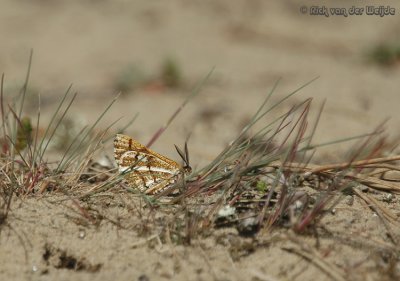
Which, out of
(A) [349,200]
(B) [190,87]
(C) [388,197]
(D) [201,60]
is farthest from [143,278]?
(D) [201,60]

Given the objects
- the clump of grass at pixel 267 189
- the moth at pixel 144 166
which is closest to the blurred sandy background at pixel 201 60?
the moth at pixel 144 166

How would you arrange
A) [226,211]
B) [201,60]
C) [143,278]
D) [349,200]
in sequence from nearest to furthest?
Answer: [143,278] < [226,211] < [349,200] < [201,60]

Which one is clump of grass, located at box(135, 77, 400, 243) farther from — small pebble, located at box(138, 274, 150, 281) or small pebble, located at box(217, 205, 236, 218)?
small pebble, located at box(138, 274, 150, 281)

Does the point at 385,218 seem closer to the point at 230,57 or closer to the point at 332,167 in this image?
the point at 332,167

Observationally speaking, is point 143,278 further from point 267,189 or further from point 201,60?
point 201,60

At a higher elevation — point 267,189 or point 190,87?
point 267,189

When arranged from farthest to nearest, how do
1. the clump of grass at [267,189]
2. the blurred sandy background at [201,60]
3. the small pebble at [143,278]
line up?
1. the blurred sandy background at [201,60]
2. the clump of grass at [267,189]
3. the small pebble at [143,278]

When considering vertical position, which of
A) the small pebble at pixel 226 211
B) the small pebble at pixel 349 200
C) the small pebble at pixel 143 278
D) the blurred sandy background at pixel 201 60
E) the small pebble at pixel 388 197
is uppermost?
the small pebble at pixel 226 211

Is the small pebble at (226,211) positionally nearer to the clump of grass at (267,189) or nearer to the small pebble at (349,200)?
the clump of grass at (267,189)
